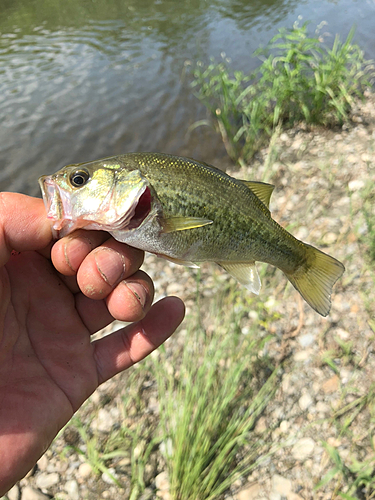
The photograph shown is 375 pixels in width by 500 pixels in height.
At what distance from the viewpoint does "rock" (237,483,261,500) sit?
2.97 meters

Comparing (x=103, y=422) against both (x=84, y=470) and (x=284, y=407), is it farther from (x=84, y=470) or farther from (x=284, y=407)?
(x=284, y=407)

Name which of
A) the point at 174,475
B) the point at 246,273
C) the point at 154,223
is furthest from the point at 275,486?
the point at 154,223

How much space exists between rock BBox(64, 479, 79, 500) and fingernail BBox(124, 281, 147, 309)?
83.4 inches

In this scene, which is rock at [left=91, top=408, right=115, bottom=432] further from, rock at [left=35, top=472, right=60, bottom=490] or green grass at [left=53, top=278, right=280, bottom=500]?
rock at [left=35, top=472, right=60, bottom=490]

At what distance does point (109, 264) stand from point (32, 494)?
243cm

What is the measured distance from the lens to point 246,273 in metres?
2.53

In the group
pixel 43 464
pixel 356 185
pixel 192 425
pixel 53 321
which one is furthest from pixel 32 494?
pixel 356 185

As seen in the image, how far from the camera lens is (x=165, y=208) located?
2.14m

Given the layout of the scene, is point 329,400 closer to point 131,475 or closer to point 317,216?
point 131,475

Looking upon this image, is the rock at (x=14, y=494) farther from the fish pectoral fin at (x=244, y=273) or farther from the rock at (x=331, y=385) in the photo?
the rock at (x=331, y=385)

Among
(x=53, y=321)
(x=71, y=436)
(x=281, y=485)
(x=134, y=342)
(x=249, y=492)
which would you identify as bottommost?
(x=71, y=436)

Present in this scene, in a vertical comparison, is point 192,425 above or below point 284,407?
above

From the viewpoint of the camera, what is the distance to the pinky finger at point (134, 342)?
2.67 m

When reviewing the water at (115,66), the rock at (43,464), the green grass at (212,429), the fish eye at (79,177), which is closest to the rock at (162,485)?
the green grass at (212,429)
